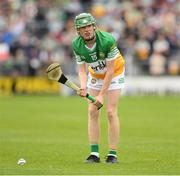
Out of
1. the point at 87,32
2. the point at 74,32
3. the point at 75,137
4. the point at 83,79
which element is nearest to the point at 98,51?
the point at 87,32

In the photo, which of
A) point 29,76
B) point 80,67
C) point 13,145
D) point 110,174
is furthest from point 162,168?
point 29,76

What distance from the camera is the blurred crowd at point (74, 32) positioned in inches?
1341

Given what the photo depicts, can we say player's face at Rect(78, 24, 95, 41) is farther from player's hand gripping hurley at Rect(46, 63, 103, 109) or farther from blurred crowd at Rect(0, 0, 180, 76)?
blurred crowd at Rect(0, 0, 180, 76)

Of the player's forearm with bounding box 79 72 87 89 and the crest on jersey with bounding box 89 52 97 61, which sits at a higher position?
the crest on jersey with bounding box 89 52 97 61

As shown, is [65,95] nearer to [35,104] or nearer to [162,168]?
[35,104]

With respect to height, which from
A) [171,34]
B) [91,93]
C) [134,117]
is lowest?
[91,93]

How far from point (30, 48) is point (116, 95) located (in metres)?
21.6

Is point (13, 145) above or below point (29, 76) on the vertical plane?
below

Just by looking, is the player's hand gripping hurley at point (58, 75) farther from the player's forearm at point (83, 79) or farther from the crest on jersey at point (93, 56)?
the crest on jersey at point (93, 56)

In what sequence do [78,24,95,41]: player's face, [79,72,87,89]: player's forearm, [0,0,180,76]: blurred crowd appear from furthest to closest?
[0,0,180,76]: blurred crowd
[79,72,87,89]: player's forearm
[78,24,95,41]: player's face

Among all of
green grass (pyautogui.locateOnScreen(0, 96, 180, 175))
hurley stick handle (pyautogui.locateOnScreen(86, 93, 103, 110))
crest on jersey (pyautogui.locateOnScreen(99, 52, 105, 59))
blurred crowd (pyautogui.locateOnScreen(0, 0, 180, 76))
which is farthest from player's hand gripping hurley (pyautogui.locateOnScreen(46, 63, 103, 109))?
blurred crowd (pyautogui.locateOnScreen(0, 0, 180, 76))

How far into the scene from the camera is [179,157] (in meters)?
13.7

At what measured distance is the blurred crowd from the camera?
34.1 metres

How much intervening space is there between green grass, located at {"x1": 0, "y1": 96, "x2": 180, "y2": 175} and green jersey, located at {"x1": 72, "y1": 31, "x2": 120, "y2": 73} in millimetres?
1660
